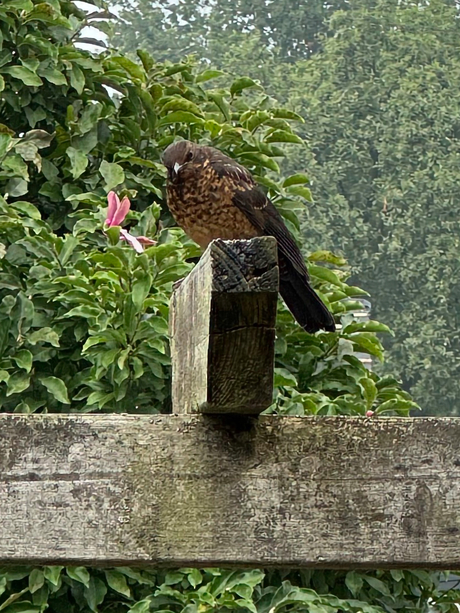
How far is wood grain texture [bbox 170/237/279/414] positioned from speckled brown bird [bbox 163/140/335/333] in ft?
3.46

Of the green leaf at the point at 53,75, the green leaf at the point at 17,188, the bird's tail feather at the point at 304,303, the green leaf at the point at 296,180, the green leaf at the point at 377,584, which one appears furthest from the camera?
the green leaf at the point at 296,180

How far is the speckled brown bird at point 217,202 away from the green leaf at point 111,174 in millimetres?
370

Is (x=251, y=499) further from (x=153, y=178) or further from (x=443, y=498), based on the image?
(x=153, y=178)

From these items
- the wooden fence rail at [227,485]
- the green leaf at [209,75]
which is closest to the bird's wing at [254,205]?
the green leaf at [209,75]

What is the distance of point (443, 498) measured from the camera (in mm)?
1028

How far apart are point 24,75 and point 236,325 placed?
1861 millimetres

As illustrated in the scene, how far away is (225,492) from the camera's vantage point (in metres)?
1.01

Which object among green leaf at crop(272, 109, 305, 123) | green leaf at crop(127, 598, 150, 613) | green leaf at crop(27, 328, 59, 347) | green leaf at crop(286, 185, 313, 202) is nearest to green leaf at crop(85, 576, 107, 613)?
green leaf at crop(127, 598, 150, 613)

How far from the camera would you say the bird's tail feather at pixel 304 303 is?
1990 millimetres

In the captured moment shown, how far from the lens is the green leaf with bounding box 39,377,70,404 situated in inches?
92.7

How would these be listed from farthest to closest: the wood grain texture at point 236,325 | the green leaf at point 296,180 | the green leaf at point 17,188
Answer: the green leaf at point 296,180 → the green leaf at point 17,188 → the wood grain texture at point 236,325

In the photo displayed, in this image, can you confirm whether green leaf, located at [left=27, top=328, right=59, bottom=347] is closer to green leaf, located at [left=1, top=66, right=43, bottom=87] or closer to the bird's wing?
the bird's wing

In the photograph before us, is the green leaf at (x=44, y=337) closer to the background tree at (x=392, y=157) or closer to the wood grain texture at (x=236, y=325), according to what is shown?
the wood grain texture at (x=236, y=325)

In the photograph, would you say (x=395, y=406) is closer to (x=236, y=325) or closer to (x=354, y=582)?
(x=354, y=582)
